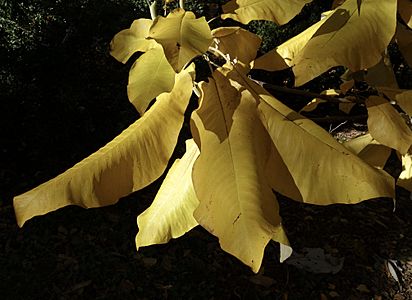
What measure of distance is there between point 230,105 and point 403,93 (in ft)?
0.74

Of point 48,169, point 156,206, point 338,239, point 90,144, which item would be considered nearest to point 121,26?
point 90,144

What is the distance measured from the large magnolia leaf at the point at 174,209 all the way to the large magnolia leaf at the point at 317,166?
112 millimetres

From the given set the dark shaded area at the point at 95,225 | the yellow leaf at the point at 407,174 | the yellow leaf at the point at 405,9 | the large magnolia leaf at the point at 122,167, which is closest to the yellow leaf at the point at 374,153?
the yellow leaf at the point at 407,174

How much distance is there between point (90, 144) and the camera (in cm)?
338

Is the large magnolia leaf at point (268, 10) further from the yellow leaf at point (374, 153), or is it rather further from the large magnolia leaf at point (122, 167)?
the yellow leaf at point (374, 153)

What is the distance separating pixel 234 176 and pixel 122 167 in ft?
0.38

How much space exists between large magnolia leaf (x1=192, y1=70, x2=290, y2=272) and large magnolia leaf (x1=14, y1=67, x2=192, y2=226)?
34mm

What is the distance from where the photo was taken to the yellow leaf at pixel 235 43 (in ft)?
1.96

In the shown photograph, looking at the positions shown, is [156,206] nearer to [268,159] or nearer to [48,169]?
[268,159]

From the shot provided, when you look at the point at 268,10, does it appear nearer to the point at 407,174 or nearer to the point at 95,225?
the point at 407,174

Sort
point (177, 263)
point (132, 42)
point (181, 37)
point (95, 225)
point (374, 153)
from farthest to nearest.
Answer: point (95, 225)
point (177, 263)
point (374, 153)
point (132, 42)
point (181, 37)

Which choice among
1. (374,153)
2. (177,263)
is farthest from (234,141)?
(177,263)

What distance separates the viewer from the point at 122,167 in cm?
54

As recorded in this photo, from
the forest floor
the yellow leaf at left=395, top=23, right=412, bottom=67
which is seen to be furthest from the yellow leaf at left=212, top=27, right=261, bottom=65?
the forest floor
